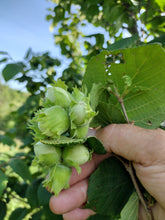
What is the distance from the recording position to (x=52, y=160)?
75 centimetres

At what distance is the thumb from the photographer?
88 cm

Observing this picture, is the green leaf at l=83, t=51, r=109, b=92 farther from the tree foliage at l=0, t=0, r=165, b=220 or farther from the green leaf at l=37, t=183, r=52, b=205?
the green leaf at l=37, t=183, r=52, b=205

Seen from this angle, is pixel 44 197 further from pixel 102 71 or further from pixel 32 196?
pixel 102 71

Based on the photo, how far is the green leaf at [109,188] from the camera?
40.4 inches

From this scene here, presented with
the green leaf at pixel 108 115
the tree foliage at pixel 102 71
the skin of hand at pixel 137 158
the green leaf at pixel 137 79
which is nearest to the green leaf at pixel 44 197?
the tree foliage at pixel 102 71

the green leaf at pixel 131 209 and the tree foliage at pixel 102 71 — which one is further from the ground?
the tree foliage at pixel 102 71

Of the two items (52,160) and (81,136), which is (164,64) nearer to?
(81,136)

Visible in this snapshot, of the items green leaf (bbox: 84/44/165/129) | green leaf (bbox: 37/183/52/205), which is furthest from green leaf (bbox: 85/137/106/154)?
green leaf (bbox: 37/183/52/205)

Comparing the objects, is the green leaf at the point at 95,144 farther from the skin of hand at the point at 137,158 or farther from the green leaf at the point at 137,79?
the green leaf at the point at 137,79

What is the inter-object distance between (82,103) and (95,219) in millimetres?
1015

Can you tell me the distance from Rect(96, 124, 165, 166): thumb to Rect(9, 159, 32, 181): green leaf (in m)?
0.91

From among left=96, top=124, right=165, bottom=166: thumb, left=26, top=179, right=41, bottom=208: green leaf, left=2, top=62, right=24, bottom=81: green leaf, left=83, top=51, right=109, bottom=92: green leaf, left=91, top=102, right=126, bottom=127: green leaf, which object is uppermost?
left=2, top=62, right=24, bottom=81: green leaf

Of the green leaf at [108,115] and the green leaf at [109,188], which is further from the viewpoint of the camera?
the green leaf at [109,188]

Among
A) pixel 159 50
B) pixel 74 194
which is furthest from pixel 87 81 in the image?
pixel 74 194
